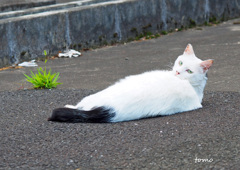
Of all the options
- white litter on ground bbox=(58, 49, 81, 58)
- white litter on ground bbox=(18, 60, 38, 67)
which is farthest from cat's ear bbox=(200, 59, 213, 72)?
white litter on ground bbox=(58, 49, 81, 58)

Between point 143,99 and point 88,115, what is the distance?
51 centimetres

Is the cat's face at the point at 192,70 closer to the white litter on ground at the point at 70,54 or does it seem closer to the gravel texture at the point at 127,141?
the gravel texture at the point at 127,141

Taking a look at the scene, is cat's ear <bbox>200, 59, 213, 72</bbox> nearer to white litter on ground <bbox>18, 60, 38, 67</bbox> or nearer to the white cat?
the white cat

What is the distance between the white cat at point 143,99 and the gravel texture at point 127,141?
8 centimetres

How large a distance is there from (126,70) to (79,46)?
1624mm

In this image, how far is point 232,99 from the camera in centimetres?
494

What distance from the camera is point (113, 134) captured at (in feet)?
13.0

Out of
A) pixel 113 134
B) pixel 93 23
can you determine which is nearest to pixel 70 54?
pixel 93 23

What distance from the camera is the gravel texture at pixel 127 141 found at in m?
3.38

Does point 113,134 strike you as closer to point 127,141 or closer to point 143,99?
point 127,141

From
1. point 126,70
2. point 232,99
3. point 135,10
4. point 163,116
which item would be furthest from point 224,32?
point 163,116

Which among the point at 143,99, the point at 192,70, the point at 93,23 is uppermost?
→ the point at 93,23

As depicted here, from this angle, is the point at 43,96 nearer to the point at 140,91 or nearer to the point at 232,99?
the point at 140,91

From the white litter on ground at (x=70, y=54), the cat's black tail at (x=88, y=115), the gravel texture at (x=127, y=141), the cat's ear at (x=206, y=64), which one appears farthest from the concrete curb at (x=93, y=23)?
the cat's ear at (x=206, y=64)
